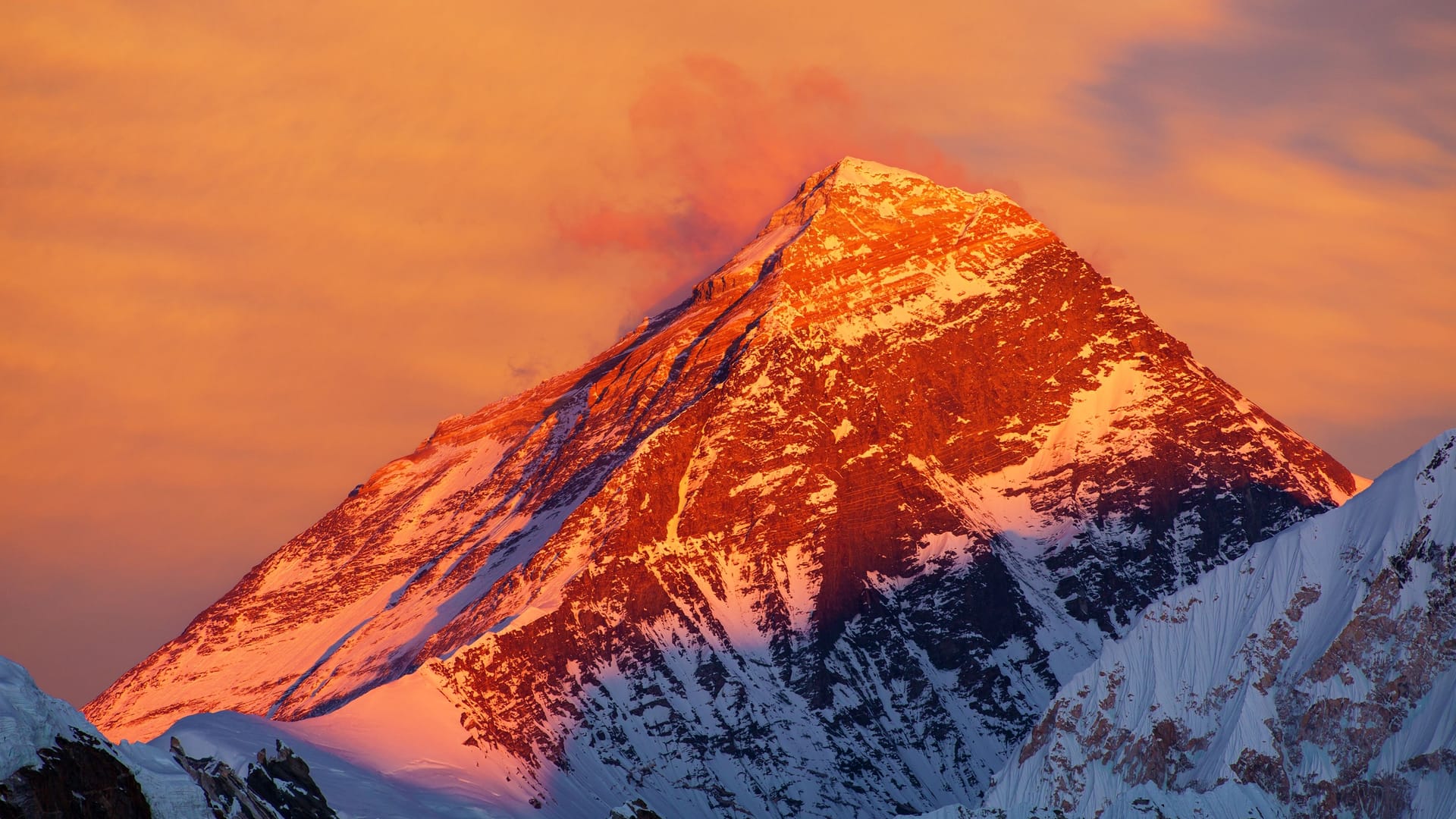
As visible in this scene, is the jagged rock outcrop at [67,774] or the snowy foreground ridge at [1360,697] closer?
the jagged rock outcrop at [67,774]

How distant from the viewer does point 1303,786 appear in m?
187

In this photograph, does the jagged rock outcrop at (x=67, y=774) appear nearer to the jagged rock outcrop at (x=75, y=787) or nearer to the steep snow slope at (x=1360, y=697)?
the jagged rock outcrop at (x=75, y=787)

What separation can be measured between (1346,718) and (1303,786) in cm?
652

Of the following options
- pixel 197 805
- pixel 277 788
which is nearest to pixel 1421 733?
pixel 277 788

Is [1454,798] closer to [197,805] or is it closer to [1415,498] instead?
[1415,498]

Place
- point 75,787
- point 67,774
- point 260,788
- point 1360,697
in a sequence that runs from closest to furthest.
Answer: point 67,774 → point 75,787 → point 260,788 → point 1360,697

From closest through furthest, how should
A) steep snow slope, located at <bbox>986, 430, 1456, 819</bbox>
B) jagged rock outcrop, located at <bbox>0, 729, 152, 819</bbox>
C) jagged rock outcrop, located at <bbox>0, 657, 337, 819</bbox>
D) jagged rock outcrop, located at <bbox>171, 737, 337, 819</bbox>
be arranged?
jagged rock outcrop, located at <bbox>0, 657, 337, 819</bbox> < jagged rock outcrop, located at <bbox>0, 729, 152, 819</bbox> < jagged rock outcrop, located at <bbox>171, 737, 337, 819</bbox> < steep snow slope, located at <bbox>986, 430, 1456, 819</bbox>

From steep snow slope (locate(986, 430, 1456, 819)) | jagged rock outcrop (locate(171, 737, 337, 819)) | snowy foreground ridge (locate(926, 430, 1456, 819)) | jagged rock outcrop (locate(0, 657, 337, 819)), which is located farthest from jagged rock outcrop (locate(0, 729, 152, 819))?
snowy foreground ridge (locate(926, 430, 1456, 819))

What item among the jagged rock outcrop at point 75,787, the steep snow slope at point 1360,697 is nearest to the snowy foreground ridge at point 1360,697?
the steep snow slope at point 1360,697

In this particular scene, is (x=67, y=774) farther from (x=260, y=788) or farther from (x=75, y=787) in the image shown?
(x=260, y=788)

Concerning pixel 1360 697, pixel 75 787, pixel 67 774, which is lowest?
pixel 1360 697

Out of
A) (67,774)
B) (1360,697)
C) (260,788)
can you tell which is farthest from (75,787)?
(1360,697)

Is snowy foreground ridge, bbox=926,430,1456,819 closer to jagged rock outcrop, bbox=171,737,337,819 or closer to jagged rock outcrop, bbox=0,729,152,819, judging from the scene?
jagged rock outcrop, bbox=171,737,337,819

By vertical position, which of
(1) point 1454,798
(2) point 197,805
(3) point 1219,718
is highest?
(2) point 197,805
